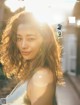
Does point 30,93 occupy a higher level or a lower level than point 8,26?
lower

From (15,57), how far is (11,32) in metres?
0.22

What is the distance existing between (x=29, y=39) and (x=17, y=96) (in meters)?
0.49

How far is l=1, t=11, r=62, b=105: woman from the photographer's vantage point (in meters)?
3.95

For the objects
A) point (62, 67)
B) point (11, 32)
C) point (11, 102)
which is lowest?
point (11, 102)

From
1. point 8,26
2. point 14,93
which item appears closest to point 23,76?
point 14,93

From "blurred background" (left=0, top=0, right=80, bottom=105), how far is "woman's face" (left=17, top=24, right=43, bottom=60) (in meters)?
0.12

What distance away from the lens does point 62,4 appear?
13.0 feet

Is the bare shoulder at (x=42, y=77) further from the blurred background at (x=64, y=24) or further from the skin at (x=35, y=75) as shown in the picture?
the blurred background at (x=64, y=24)

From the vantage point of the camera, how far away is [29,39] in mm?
3965

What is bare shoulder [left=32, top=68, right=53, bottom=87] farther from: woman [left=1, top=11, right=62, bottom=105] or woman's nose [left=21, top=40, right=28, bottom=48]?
woman's nose [left=21, top=40, right=28, bottom=48]

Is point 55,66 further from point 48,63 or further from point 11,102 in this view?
point 11,102

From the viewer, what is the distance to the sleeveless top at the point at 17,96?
156 inches

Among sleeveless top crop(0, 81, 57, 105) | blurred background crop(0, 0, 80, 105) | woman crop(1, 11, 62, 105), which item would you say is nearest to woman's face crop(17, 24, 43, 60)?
woman crop(1, 11, 62, 105)

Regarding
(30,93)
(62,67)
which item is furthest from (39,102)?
(62,67)
